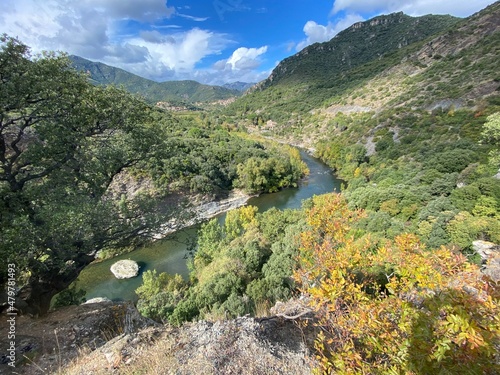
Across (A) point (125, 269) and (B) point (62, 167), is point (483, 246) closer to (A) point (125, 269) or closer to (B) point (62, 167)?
(B) point (62, 167)

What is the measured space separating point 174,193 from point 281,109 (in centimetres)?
9021

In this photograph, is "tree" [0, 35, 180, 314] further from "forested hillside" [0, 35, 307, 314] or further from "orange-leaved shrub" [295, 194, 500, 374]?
"orange-leaved shrub" [295, 194, 500, 374]

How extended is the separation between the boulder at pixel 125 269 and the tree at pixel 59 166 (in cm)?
2071

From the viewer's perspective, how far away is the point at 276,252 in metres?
17.4

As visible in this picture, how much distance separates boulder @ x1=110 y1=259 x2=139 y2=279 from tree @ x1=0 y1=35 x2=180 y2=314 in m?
20.7

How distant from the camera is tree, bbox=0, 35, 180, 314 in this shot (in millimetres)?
5750

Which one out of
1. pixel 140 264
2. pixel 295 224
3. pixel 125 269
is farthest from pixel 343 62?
pixel 125 269

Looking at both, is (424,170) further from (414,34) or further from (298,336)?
(414,34)

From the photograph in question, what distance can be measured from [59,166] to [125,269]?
23030 mm

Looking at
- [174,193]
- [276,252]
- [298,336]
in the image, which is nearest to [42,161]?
[298,336]

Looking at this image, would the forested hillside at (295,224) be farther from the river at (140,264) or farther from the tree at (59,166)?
A: the river at (140,264)

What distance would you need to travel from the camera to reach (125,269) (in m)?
26.7

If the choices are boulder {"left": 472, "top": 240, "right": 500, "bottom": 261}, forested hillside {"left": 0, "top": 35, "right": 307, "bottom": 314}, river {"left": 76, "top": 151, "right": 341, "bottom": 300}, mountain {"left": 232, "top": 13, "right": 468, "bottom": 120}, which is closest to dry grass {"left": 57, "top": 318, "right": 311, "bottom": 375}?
forested hillside {"left": 0, "top": 35, "right": 307, "bottom": 314}

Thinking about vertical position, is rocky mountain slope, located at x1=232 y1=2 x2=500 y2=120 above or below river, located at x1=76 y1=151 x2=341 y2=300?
above
